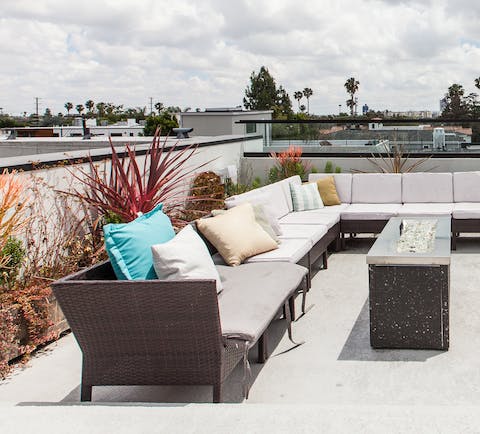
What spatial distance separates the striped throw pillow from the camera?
8.01 metres

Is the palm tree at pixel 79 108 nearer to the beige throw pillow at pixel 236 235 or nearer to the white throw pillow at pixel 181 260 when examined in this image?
the beige throw pillow at pixel 236 235

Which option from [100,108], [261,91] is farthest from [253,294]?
[100,108]

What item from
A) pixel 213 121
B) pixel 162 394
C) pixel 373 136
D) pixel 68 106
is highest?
pixel 68 106

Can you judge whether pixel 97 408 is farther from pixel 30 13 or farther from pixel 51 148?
pixel 51 148

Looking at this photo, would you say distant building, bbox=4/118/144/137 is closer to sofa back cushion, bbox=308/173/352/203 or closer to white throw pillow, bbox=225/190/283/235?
sofa back cushion, bbox=308/173/352/203

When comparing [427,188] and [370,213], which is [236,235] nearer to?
[370,213]

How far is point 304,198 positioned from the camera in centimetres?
805

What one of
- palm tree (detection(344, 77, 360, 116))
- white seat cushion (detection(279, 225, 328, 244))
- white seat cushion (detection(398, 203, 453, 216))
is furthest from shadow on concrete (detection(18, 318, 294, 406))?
palm tree (detection(344, 77, 360, 116))

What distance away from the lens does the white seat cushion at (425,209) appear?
24.5 ft

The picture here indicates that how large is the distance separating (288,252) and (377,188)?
3.32 meters

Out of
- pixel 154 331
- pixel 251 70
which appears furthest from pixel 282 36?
pixel 251 70

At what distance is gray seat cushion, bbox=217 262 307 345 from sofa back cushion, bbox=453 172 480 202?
3909mm

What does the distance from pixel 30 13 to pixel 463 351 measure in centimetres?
700

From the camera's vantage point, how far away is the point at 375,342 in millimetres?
4336
